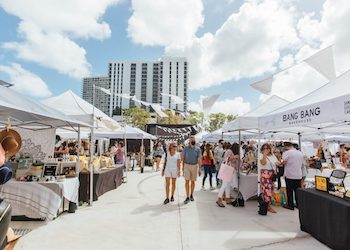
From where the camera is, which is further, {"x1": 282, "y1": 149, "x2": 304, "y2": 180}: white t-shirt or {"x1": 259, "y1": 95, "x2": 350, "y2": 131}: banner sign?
{"x1": 282, "y1": 149, "x2": 304, "y2": 180}: white t-shirt

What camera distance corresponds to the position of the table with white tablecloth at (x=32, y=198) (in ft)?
15.1

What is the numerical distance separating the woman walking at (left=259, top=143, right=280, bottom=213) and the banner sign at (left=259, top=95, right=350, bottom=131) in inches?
23.0

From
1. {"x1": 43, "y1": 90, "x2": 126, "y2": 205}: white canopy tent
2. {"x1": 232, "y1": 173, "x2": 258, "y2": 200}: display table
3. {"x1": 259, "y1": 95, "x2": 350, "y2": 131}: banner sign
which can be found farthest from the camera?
{"x1": 43, "y1": 90, "x2": 126, "y2": 205}: white canopy tent

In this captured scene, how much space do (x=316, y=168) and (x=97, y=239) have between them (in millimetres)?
6799

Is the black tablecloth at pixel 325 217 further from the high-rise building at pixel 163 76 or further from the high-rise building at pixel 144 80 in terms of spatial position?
the high-rise building at pixel 163 76

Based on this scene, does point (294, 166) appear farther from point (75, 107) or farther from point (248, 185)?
point (75, 107)

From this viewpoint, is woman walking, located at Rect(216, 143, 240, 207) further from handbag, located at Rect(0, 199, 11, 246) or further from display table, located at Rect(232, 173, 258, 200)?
handbag, located at Rect(0, 199, 11, 246)

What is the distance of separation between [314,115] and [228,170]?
2.45 meters

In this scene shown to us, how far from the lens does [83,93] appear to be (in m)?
24.6

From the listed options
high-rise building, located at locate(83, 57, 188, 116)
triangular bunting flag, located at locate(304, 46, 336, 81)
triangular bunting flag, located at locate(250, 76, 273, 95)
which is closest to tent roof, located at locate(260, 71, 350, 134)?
triangular bunting flag, located at locate(304, 46, 336, 81)

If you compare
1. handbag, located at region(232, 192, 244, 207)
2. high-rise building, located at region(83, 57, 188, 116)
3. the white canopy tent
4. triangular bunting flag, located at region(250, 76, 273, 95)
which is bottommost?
handbag, located at region(232, 192, 244, 207)

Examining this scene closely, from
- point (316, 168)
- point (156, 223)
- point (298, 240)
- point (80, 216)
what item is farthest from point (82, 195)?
point (316, 168)

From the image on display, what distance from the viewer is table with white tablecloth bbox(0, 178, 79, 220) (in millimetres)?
4590

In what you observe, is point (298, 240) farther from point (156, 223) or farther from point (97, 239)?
point (97, 239)
